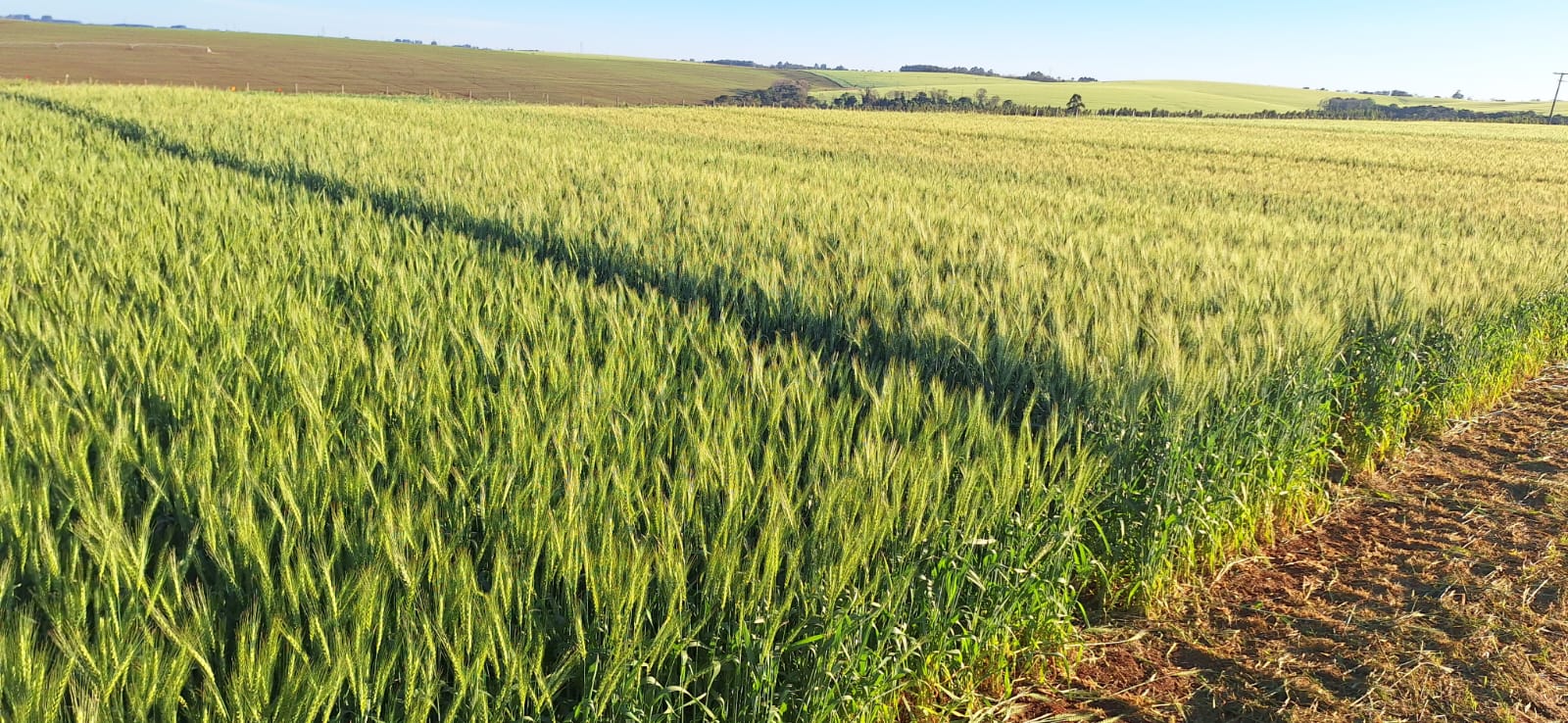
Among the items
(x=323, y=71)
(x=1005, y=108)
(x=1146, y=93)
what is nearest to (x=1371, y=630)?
(x=1005, y=108)

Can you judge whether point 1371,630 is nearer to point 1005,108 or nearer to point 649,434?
point 649,434

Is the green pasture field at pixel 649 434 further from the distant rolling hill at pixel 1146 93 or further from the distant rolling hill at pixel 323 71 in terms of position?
the distant rolling hill at pixel 1146 93

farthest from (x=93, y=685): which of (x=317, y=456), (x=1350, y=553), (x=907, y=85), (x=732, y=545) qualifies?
(x=907, y=85)

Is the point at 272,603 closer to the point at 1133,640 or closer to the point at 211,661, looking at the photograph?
the point at 211,661

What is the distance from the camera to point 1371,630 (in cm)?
244

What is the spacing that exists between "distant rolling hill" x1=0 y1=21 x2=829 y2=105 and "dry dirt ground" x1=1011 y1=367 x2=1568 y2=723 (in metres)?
45.4

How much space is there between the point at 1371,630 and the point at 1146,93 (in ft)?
267

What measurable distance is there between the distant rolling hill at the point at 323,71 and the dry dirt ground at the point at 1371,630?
45.4 m

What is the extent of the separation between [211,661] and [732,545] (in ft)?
2.35

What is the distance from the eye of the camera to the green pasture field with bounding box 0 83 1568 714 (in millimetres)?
1150

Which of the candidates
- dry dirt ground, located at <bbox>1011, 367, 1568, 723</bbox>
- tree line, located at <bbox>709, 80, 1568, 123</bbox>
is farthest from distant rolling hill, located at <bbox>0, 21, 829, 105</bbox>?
dry dirt ground, located at <bbox>1011, 367, 1568, 723</bbox>

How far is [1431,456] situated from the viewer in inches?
151

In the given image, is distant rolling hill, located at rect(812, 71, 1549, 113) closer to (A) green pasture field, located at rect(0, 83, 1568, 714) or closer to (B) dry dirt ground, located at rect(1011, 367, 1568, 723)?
(A) green pasture field, located at rect(0, 83, 1568, 714)

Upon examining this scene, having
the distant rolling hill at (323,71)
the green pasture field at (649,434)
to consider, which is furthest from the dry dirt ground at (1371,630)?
the distant rolling hill at (323,71)
